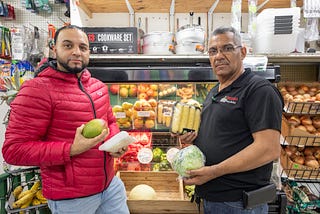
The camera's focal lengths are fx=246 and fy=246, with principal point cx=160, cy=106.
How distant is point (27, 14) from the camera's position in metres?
3.03

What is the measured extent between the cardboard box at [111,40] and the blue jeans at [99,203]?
1204 mm

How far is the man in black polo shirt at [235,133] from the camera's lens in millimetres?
1398

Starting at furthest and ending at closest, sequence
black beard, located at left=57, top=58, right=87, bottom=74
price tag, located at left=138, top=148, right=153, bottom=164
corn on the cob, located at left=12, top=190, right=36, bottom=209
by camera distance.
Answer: price tag, located at left=138, top=148, right=153, bottom=164, corn on the cob, located at left=12, top=190, right=36, bottom=209, black beard, located at left=57, top=58, right=87, bottom=74

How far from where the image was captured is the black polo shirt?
140cm

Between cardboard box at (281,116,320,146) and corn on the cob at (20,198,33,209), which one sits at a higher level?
cardboard box at (281,116,320,146)

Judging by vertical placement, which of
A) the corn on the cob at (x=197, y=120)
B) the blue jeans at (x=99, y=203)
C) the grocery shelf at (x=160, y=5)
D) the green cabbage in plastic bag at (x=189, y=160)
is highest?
the grocery shelf at (x=160, y=5)

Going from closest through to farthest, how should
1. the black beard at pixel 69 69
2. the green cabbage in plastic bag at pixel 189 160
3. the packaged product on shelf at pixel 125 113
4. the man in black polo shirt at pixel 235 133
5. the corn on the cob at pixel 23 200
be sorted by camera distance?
the man in black polo shirt at pixel 235 133, the green cabbage in plastic bag at pixel 189 160, the black beard at pixel 69 69, the corn on the cob at pixel 23 200, the packaged product on shelf at pixel 125 113

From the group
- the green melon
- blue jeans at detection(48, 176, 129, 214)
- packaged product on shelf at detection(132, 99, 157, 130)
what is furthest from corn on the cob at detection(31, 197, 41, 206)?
the green melon

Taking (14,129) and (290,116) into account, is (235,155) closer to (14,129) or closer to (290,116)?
(14,129)

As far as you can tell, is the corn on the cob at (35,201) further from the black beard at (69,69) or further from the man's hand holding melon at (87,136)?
the black beard at (69,69)

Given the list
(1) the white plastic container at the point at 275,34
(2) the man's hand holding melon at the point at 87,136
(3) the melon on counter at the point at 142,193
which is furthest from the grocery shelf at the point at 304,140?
(2) the man's hand holding melon at the point at 87,136

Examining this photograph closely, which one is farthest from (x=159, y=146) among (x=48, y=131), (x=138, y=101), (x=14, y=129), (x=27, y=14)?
(x=27, y=14)

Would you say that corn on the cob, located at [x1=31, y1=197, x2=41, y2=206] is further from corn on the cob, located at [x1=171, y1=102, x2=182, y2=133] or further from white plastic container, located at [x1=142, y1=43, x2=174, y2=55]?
white plastic container, located at [x1=142, y1=43, x2=174, y2=55]

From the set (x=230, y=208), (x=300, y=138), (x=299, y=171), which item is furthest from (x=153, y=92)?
(x=299, y=171)
